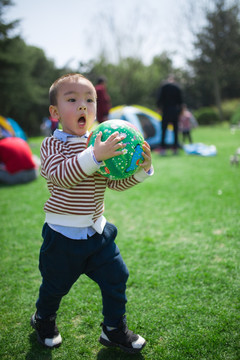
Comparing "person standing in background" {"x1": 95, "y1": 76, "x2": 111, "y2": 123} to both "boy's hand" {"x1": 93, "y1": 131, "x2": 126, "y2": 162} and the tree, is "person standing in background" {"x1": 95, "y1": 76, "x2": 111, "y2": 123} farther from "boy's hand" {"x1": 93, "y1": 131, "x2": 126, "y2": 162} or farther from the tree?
the tree

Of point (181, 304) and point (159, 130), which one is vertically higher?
point (159, 130)

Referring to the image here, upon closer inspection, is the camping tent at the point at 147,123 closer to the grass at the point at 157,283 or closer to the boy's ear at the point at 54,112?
the grass at the point at 157,283

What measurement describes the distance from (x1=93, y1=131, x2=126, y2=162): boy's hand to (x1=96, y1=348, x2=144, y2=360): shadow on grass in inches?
48.4

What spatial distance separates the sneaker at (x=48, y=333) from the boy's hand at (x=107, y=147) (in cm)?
116

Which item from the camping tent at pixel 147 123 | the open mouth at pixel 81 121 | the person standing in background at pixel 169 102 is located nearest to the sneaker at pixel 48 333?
the open mouth at pixel 81 121

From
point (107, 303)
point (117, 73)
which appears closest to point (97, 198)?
point (107, 303)

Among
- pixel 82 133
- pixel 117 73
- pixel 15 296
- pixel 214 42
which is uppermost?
pixel 214 42

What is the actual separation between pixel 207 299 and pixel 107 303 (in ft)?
2.92

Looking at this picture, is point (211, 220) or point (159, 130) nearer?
point (211, 220)

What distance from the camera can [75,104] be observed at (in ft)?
5.01

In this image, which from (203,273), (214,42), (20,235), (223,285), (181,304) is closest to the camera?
(181,304)

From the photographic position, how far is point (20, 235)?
3.39 meters

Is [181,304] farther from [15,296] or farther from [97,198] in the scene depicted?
[15,296]

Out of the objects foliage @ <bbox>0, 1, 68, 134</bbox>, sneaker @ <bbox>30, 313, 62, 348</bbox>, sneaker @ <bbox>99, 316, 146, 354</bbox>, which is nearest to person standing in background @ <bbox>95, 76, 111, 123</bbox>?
sneaker @ <bbox>30, 313, 62, 348</bbox>
